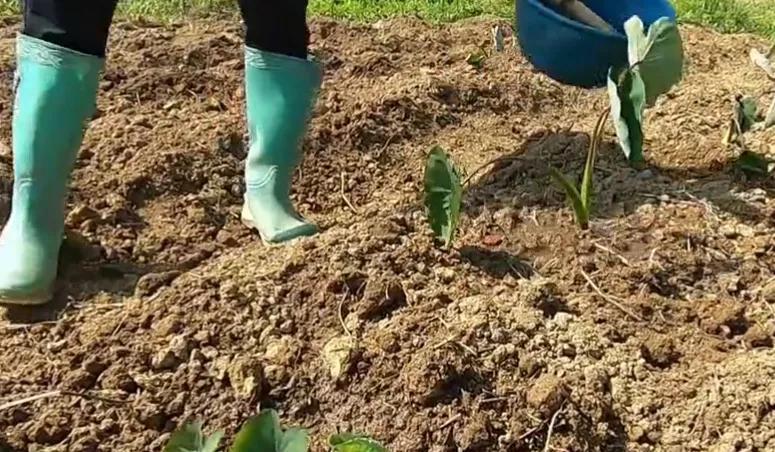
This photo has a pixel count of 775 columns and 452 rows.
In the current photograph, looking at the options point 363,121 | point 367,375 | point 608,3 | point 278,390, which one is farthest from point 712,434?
point 608,3

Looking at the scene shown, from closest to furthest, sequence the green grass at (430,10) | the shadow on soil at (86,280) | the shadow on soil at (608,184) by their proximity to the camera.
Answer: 1. the shadow on soil at (86,280)
2. the shadow on soil at (608,184)
3. the green grass at (430,10)

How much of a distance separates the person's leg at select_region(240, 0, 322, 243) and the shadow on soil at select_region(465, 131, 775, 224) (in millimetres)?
353

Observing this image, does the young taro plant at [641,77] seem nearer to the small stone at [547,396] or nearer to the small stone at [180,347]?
the small stone at [547,396]

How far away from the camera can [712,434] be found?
1804 millimetres

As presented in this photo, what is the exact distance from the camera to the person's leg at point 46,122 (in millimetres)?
1979

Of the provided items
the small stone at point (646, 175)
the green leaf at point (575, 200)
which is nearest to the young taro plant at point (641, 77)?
the green leaf at point (575, 200)

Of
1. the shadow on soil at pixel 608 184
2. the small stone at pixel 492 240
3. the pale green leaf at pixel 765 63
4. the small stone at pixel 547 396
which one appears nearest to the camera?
the small stone at pixel 547 396

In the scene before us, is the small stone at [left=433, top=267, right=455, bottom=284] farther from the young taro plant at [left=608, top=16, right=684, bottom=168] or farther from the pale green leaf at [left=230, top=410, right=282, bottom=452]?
the pale green leaf at [left=230, top=410, right=282, bottom=452]

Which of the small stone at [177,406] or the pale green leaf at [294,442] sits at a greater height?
the pale green leaf at [294,442]

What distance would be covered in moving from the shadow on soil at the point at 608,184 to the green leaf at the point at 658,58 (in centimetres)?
29

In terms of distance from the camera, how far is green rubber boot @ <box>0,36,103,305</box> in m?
1.99

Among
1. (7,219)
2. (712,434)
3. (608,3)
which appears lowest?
(712,434)

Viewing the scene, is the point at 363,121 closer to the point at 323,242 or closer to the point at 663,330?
the point at 323,242

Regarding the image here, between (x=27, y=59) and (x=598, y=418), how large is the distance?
1.02m
